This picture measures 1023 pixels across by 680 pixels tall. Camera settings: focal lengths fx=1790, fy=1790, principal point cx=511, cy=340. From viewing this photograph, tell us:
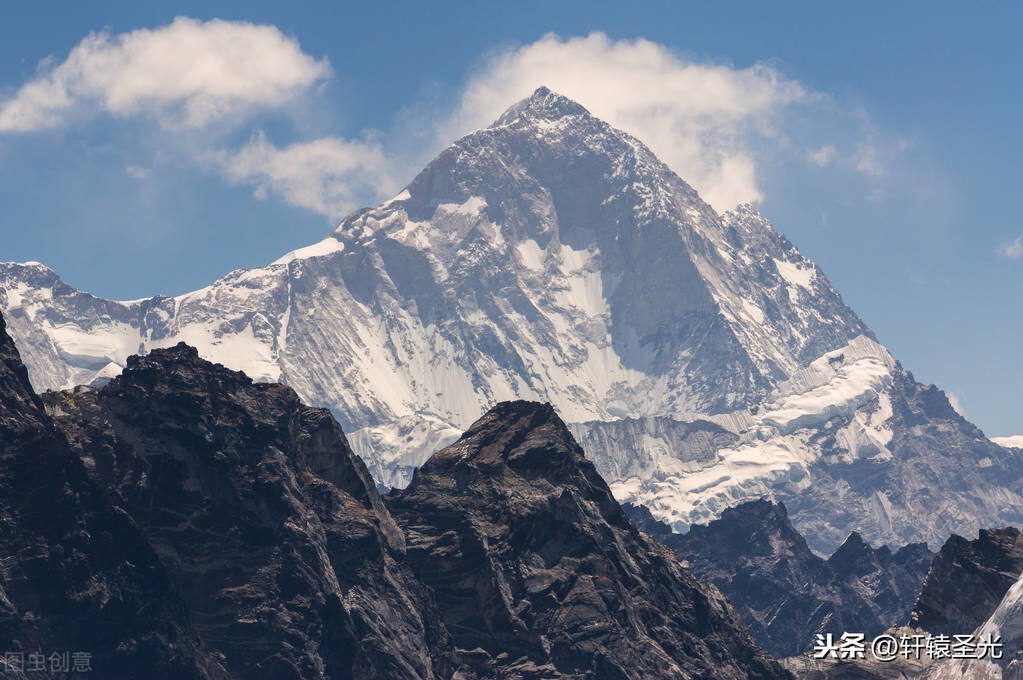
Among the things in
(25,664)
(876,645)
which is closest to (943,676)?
(876,645)

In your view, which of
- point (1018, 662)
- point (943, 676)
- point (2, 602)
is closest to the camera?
point (1018, 662)

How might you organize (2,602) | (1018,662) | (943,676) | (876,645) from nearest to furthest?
(1018,662), (943,676), (876,645), (2,602)

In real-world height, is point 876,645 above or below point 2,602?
below

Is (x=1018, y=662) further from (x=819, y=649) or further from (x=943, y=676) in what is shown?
(x=819, y=649)

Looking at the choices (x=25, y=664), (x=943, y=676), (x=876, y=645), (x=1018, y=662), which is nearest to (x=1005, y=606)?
(x=1018, y=662)

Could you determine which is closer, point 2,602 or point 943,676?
point 943,676

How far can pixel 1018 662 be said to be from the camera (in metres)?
147

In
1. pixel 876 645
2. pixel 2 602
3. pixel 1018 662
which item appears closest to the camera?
pixel 1018 662

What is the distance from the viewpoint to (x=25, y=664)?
19550cm

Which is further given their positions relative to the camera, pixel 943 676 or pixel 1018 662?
pixel 943 676

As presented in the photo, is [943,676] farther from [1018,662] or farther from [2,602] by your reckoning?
[2,602]

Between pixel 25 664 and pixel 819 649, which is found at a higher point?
pixel 25 664

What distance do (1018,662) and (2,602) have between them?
362ft

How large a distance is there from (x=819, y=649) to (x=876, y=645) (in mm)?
7207
